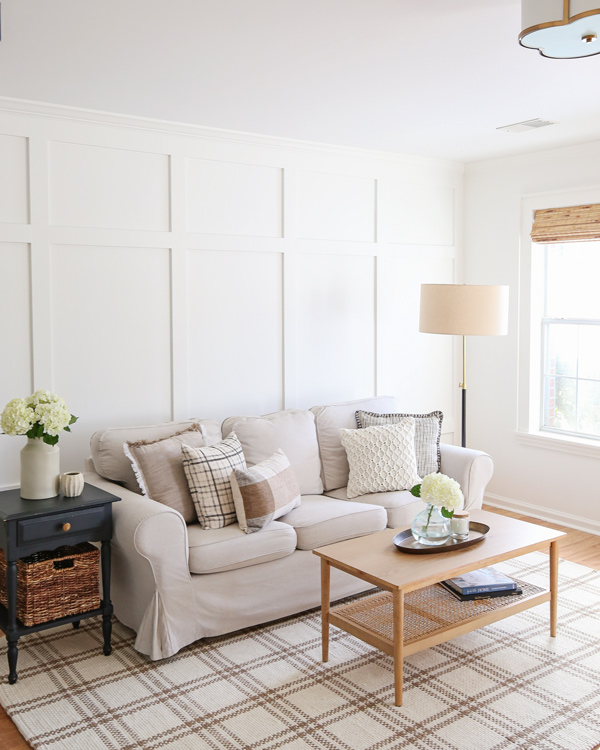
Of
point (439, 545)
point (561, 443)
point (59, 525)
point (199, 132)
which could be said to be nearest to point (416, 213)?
point (199, 132)

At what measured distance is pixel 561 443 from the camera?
201 inches

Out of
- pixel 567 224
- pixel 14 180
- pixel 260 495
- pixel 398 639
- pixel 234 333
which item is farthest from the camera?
pixel 567 224

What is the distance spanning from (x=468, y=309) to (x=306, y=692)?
2.43 metres

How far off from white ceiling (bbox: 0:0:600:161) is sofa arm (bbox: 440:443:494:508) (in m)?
1.94

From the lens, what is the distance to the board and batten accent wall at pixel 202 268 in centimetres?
387

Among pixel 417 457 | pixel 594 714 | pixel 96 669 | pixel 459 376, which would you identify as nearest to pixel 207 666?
pixel 96 669

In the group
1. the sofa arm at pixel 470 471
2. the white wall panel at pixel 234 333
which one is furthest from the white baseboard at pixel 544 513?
the white wall panel at pixel 234 333

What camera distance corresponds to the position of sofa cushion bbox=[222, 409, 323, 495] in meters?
4.05

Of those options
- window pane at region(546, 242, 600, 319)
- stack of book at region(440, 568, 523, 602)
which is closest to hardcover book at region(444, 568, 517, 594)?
stack of book at region(440, 568, 523, 602)

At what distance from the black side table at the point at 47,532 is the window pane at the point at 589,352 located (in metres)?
3.43

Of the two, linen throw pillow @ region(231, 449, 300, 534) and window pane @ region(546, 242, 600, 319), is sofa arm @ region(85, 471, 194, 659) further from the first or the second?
window pane @ region(546, 242, 600, 319)

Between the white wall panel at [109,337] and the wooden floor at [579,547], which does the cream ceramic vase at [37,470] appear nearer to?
the white wall panel at [109,337]

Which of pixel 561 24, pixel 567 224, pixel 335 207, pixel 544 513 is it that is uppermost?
pixel 561 24

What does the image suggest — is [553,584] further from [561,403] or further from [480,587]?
[561,403]
